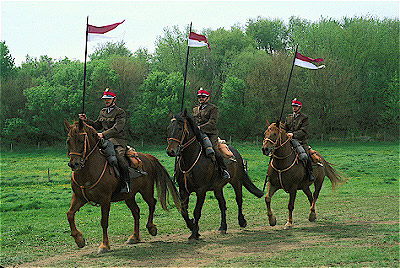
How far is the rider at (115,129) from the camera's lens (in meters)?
11.3

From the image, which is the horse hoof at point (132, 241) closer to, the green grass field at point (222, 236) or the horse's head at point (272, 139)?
the green grass field at point (222, 236)

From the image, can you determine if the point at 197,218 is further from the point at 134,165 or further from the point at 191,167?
the point at 134,165

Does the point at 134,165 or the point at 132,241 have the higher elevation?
the point at 134,165

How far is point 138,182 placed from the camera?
11.9 meters

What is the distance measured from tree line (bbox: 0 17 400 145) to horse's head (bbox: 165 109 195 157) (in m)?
39.7

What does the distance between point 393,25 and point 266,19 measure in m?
19.1

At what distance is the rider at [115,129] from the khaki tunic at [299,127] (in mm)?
5460

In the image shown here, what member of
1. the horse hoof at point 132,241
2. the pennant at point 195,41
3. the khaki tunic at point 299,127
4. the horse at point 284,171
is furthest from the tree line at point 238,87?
the horse hoof at point 132,241

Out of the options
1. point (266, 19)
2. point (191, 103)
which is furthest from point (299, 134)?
point (266, 19)

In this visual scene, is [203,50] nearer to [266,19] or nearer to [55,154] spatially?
[266,19]

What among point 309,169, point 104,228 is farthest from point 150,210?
point 309,169

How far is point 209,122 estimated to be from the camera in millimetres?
12633

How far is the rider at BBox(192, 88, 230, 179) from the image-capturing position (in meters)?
12.6

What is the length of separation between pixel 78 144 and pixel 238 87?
48.4 m
